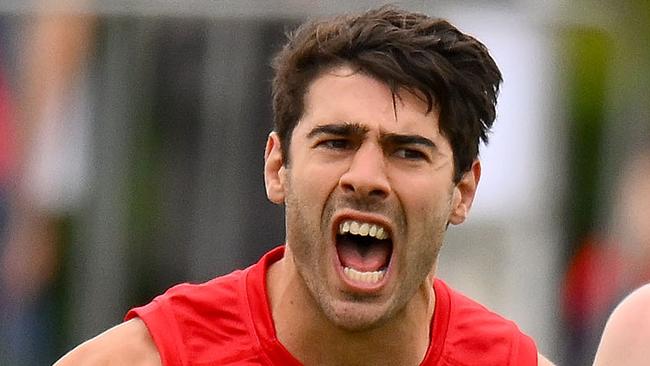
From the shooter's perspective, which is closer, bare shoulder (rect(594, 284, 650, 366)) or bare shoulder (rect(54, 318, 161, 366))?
bare shoulder (rect(594, 284, 650, 366))

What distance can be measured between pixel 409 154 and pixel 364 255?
0.35 m

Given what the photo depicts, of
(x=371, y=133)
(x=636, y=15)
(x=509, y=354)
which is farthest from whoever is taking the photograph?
(x=636, y=15)

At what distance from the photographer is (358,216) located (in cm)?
512

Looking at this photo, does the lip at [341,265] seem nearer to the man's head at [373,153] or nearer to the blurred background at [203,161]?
the man's head at [373,153]

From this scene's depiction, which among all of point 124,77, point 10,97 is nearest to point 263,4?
point 124,77

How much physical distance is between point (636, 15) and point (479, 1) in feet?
3.36

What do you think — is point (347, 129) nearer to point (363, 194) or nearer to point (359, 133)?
point (359, 133)

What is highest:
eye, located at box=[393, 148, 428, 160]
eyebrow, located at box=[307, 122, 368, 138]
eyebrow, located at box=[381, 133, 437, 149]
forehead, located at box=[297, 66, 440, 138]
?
forehead, located at box=[297, 66, 440, 138]

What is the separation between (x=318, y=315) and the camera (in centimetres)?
536

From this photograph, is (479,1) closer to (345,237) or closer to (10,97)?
(10,97)

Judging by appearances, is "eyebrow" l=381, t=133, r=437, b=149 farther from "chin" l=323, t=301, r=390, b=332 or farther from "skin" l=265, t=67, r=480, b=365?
"chin" l=323, t=301, r=390, b=332

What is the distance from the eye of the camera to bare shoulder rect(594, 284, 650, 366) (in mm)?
4684

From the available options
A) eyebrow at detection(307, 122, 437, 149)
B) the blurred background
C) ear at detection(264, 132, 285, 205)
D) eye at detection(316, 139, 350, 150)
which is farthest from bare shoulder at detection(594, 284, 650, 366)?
the blurred background

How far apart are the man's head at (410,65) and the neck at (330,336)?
0.42m
